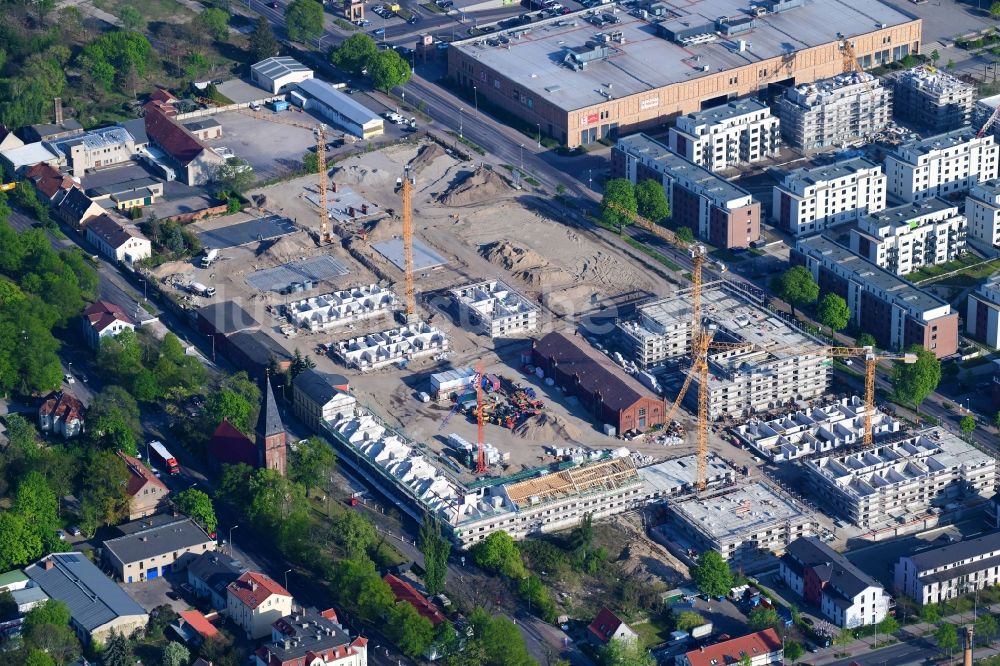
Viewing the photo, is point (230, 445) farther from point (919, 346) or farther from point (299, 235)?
point (919, 346)

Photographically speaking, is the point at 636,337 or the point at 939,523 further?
the point at 636,337

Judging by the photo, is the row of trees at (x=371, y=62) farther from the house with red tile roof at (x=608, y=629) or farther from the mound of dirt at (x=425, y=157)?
the house with red tile roof at (x=608, y=629)

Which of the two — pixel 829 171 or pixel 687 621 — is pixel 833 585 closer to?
pixel 687 621

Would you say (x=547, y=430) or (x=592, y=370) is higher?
(x=592, y=370)

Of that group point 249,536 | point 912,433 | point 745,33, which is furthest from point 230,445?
point 745,33

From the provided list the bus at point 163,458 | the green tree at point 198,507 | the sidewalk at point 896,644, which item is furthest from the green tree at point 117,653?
the sidewalk at point 896,644

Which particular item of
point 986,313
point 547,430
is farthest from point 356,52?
point 986,313
